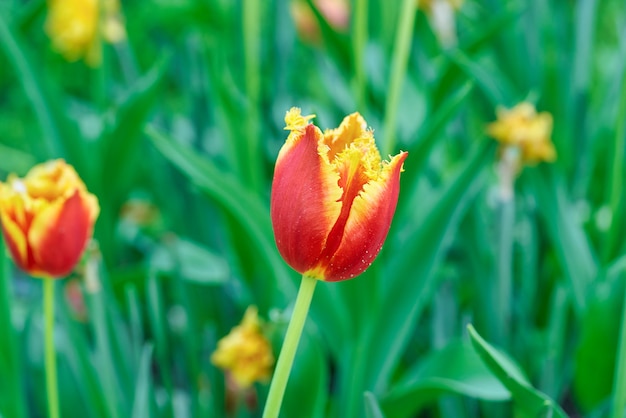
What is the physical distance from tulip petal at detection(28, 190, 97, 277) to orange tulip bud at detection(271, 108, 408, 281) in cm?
19

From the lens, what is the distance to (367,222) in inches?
17.6

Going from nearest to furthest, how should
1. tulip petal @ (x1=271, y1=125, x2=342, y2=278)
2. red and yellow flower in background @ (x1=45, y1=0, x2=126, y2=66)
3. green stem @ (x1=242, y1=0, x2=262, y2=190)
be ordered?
tulip petal @ (x1=271, y1=125, x2=342, y2=278), green stem @ (x1=242, y1=0, x2=262, y2=190), red and yellow flower in background @ (x1=45, y1=0, x2=126, y2=66)

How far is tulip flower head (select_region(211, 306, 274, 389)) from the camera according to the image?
771mm

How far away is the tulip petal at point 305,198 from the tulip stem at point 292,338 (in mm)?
12

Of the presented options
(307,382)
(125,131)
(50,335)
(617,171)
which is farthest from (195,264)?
(617,171)

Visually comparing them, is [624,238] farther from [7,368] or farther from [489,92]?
[7,368]

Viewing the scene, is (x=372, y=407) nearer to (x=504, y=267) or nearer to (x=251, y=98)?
(x=504, y=267)

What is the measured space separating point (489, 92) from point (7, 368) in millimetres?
627

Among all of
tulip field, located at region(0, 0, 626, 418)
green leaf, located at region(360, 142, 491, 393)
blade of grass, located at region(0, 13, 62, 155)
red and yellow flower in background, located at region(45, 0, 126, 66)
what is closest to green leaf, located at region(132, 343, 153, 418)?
tulip field, located at region(0, 0, 626, 418)

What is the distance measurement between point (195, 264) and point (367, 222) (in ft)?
1.93

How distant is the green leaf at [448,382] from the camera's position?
0.67 meters

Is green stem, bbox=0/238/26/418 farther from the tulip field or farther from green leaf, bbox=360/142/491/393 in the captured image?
green leaf, bbox=360/142/491/393

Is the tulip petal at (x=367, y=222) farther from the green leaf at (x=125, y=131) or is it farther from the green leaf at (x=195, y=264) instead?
the green leaf at (x=125, y=131)

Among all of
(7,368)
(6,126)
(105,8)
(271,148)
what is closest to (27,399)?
(7,368)
